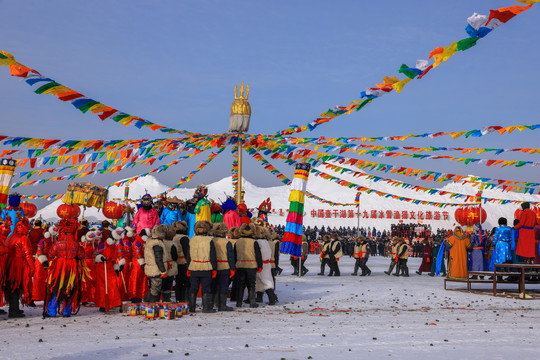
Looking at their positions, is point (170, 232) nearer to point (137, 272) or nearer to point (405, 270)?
point (137, 272)

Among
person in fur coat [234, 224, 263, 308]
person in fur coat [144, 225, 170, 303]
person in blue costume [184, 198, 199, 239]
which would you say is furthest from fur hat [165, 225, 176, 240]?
person in blue costume [184, 198, 199, 239]

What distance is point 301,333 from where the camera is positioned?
27.4ft

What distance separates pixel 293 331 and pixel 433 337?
75.9 inches

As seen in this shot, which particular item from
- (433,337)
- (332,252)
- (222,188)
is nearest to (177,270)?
(433,337)

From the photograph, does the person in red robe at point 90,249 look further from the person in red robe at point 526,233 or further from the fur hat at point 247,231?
the person in red robe at point 526,233

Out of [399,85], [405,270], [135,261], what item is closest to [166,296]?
[135,261]

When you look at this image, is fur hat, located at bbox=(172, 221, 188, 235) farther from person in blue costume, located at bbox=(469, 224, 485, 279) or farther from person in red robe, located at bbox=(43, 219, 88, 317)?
person in blue costume, located at bbox=(469, 224, 485, 279)

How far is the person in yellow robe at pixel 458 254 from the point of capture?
16.1 metres

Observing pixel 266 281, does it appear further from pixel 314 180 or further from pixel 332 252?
pixel 314 180

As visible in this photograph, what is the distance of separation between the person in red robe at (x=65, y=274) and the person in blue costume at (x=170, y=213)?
3299 mm

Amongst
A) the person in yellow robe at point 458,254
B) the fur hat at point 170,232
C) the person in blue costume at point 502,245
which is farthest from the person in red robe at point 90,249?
the person in blue costume at point 502,245

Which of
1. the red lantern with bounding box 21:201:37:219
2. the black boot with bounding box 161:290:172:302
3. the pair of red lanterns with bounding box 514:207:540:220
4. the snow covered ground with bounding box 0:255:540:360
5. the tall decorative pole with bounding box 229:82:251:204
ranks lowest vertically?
the snow covered ground with bounding box 0:255:540:360

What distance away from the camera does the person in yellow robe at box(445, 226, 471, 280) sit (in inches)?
635

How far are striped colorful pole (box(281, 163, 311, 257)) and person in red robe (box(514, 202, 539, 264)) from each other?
20.3 feet
